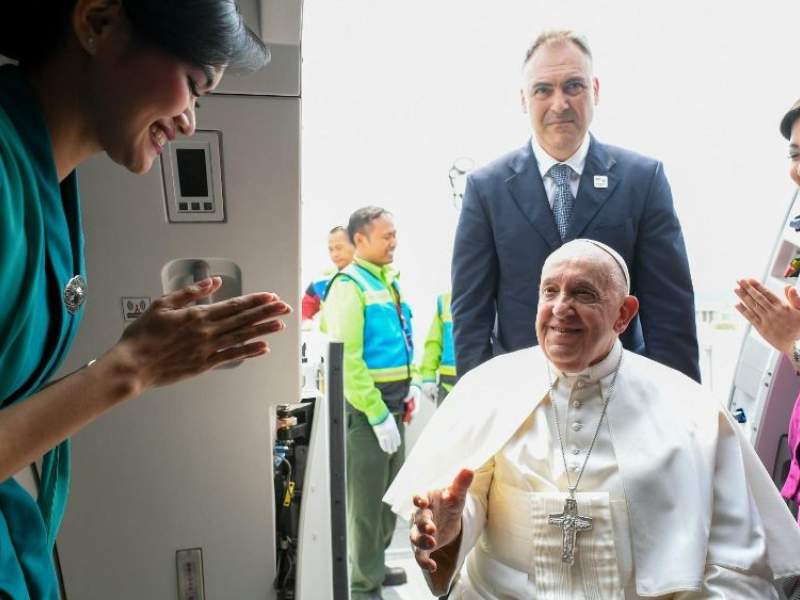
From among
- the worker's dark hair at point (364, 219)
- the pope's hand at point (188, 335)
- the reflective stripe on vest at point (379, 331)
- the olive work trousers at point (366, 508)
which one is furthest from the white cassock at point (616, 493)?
the worker's dark hair at point (364, 219)

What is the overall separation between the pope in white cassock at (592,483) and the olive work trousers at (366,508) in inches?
71.6

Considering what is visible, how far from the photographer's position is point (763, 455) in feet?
9.26

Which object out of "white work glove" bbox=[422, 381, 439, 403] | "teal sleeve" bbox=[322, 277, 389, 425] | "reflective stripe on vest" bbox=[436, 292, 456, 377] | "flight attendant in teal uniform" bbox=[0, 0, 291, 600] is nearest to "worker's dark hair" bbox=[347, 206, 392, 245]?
"teal sleeve" bbox=[322, 277, 389, 425]

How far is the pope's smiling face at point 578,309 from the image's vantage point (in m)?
1.70

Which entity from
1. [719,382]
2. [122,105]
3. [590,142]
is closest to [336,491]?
[590,142]

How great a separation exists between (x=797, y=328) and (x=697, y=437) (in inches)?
22.8

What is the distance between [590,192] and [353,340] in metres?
1.93

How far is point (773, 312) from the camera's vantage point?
1.98 m

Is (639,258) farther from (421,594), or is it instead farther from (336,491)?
(421,594)

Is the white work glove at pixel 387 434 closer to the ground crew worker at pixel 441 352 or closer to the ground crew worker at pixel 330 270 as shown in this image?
the ground crew worker at pixel 441 352

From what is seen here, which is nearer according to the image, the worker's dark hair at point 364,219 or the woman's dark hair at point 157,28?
the woman's dark hair at point 157,28

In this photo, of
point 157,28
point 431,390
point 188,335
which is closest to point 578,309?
point 188,335

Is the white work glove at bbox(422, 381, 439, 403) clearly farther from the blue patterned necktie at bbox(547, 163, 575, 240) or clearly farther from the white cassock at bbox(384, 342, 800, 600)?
the white cassock at bbox(384, 342, 800, 600)

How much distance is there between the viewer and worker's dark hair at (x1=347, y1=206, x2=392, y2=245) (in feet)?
12.9
